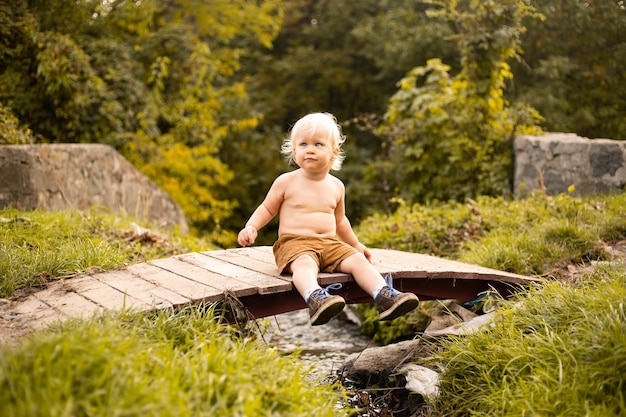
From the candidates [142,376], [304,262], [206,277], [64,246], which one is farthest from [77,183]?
[142,376]

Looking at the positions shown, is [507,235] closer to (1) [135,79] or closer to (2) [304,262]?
(2) [304,262]

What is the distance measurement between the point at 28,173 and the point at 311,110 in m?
9.12

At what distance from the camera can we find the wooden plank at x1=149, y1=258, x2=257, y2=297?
3531 mm

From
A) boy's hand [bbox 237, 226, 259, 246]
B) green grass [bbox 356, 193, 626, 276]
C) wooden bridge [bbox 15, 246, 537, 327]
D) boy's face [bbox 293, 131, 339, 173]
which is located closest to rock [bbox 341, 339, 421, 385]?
wooden bridge [bbox 15, 246, 537, 327]

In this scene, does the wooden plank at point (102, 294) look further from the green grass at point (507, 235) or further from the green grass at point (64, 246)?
the green grass at point (507, 235)

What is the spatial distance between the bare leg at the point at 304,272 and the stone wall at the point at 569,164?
13.7 feet

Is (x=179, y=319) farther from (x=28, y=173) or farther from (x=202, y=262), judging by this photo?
(x=28, y=173)

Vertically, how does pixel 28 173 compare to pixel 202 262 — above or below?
above

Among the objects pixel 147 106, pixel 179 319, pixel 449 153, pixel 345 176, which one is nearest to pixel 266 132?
pixel 345 176

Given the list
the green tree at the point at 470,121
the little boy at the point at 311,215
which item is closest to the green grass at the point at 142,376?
the little boy at the point at 311,215

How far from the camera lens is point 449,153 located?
852 cm

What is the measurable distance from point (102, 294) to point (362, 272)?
153 cm

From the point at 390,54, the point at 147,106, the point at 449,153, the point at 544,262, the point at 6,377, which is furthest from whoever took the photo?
the point at 390,54

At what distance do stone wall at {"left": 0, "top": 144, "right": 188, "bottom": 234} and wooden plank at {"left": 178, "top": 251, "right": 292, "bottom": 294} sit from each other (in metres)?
2.44
